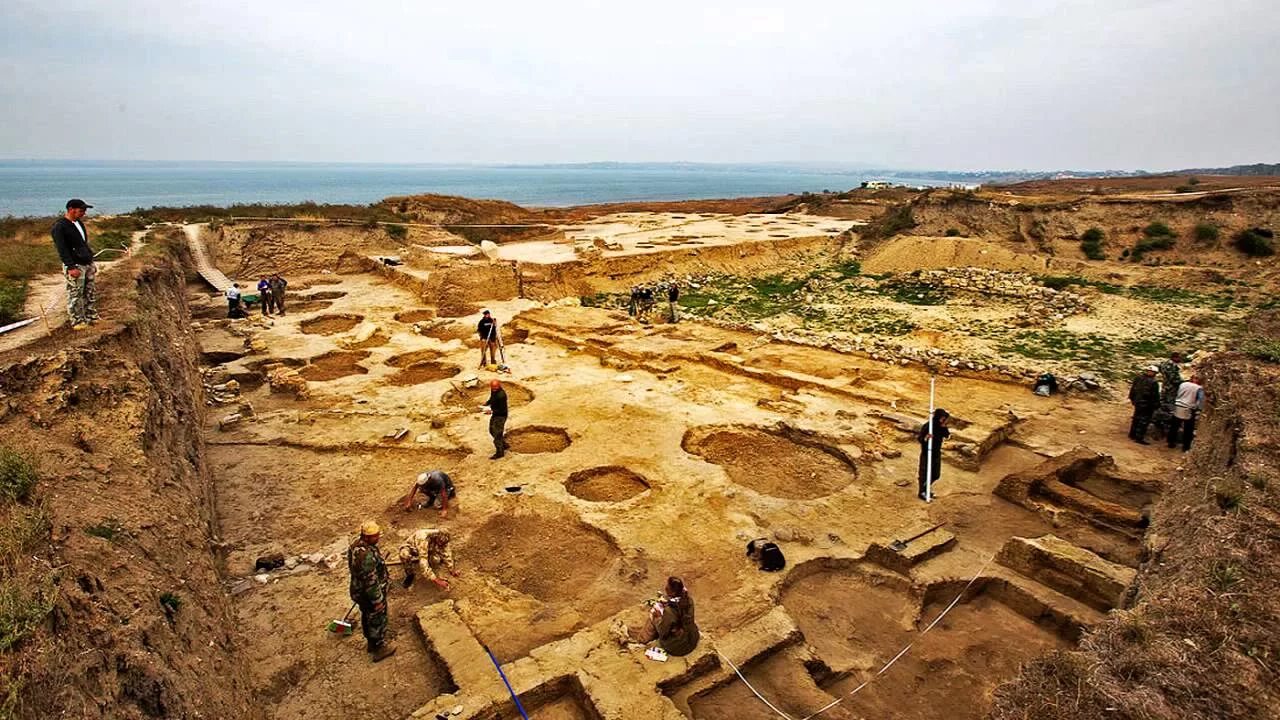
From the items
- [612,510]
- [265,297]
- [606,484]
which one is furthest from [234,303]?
[612,510]

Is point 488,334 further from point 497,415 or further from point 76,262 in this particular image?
point 76,262

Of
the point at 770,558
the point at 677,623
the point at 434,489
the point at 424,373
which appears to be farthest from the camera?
the point at 424,373

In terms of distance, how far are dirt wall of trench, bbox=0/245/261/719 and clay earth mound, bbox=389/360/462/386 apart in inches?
256

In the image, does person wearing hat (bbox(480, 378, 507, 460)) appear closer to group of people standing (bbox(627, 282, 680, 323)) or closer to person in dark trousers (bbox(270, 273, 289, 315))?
group of people standing (bbox(627, 282, 680, 323))

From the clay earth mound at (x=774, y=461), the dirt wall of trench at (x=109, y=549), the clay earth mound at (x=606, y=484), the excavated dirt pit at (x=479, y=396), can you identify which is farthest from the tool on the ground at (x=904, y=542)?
the excavated dirt pit at (x=479, y=396)

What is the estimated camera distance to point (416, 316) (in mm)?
21734

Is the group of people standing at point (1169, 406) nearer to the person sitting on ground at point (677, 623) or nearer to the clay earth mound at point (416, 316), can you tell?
the person sitting on ground at point (677, 623)

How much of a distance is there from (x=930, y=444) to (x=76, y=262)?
12.1 meters

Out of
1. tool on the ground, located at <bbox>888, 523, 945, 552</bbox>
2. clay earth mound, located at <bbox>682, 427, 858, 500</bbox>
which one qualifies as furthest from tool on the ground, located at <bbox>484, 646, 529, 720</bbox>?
clay earth mound, located at <bbox>682, 427, 858, 500</bbox>

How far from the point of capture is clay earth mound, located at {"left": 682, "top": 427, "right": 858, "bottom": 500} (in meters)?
10.5

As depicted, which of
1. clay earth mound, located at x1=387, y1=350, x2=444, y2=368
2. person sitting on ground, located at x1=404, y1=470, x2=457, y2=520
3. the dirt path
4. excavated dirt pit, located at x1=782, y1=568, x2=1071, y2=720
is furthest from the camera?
clay earth mound, located at x1=387, y1=350, x2=444, y2=368

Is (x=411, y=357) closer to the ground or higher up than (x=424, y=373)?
higher up

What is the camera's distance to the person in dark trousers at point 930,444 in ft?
30.4

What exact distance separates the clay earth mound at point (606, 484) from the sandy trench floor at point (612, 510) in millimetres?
77
